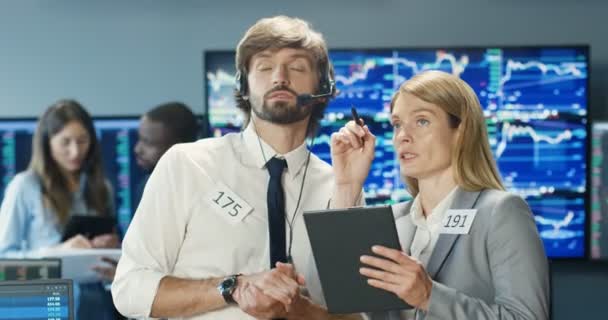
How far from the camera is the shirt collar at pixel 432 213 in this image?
249 cm

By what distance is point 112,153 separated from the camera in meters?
5.31

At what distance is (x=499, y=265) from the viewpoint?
7.59 feet

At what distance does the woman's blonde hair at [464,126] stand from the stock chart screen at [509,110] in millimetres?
2635

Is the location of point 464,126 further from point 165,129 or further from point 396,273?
point 165,129

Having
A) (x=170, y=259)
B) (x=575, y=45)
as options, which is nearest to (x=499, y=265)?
(x=170, y=259)

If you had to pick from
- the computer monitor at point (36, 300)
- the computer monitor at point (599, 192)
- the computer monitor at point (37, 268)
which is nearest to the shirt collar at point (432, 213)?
the computer monitor at point (36, 300)

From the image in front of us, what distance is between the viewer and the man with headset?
2576 millimetres

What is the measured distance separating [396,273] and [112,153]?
3.32 m

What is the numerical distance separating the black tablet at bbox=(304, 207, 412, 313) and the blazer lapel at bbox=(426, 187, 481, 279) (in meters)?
0.17

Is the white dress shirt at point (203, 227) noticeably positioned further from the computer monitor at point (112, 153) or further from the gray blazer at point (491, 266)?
the computer monitor at point (112, 153)

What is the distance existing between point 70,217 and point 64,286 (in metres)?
2.48

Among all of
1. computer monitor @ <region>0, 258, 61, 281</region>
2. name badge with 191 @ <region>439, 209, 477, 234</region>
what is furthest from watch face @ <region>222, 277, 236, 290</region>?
computer monitor @ <region>0, 258, 61, 281</region>

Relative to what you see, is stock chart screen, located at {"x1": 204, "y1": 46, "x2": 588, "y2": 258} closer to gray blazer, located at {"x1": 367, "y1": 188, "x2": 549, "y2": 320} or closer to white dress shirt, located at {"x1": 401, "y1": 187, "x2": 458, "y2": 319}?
white dress shirt, located at {"x1": 401, "y1": 187, "x2": 458, "y2": 319}

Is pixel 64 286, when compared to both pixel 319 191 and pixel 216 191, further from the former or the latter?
pixel 319 191
